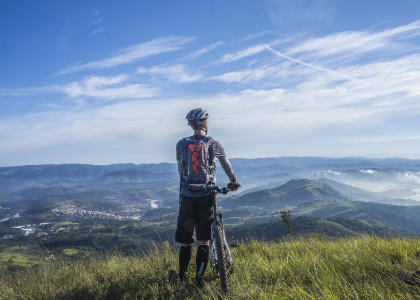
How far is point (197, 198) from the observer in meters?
4.86

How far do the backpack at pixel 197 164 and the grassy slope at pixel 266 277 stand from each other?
64.6 inches

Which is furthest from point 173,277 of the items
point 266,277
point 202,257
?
point 266,277

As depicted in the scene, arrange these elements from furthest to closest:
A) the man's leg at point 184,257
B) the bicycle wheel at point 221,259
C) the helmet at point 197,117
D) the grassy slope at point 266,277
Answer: the helmet at point 197,117, the man's leg at point 184,257, the bicycle wheel at point 221,259, the grassy slope at point 266,277

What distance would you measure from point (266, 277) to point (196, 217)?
1544 millimetres

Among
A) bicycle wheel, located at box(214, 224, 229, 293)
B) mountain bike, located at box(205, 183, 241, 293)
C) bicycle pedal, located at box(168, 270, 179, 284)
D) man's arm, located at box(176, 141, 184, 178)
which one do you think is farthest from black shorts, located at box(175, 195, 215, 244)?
bicycle pedal, located at box(168, 270, 179, 284)

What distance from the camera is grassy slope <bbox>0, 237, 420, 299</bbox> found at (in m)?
3.49

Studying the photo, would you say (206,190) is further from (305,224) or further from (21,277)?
(305,224)

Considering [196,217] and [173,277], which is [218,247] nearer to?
[196,217]

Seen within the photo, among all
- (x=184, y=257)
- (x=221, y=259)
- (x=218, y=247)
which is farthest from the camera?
(x=184, y=257)

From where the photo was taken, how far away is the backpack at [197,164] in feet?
15.9

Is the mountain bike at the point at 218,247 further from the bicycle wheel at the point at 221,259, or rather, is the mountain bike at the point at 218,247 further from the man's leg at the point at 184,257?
the man's leg at the point at 184,257

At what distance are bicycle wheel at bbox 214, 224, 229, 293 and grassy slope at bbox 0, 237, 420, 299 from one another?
16 cm

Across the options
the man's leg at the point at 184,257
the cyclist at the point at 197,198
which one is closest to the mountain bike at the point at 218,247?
the cyclist at the point at 197,198

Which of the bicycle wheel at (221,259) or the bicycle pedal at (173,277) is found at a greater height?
the bicycle wheel at (221,259)
